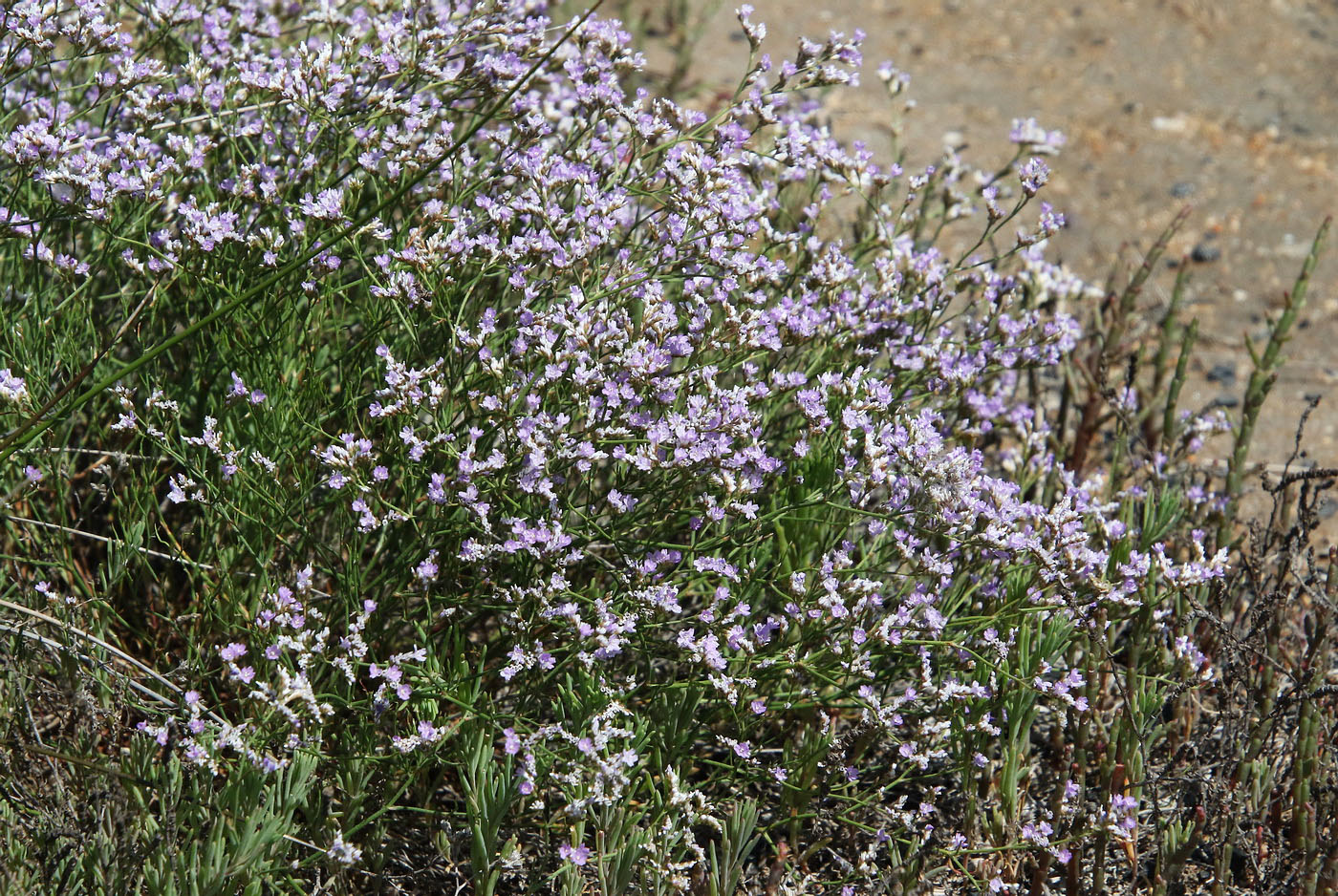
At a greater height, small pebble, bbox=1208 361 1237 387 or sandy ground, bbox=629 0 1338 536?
sandy ground, bbox=629 0 1338 536

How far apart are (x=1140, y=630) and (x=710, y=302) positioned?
4.38ft

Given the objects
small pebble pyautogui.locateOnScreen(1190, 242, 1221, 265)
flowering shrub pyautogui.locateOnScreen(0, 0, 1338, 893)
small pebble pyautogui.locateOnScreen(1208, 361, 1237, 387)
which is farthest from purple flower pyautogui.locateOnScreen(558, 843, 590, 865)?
small pebble pyautogui.locateOnScreen(1190, 242, 1221, 265)

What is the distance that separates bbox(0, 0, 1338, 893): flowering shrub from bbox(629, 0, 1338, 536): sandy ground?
2.38 meters

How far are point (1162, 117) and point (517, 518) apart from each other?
5413 millimetres

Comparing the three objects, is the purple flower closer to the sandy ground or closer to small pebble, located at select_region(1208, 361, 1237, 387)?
the sandy ground

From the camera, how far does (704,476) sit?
252cm

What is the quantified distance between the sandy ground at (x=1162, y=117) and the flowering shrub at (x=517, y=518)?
238 cm

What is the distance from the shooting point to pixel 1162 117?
653cm

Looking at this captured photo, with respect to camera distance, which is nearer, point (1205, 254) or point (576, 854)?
point (576, 854)

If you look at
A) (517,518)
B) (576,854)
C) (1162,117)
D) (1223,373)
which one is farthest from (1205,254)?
(576,854)

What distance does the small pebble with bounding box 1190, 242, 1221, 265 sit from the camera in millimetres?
5574

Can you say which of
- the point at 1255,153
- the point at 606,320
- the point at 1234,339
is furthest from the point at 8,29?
the point at 1255,153

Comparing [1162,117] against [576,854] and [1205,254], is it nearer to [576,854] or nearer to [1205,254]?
[1205,254]

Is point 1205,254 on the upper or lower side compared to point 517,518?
upper
